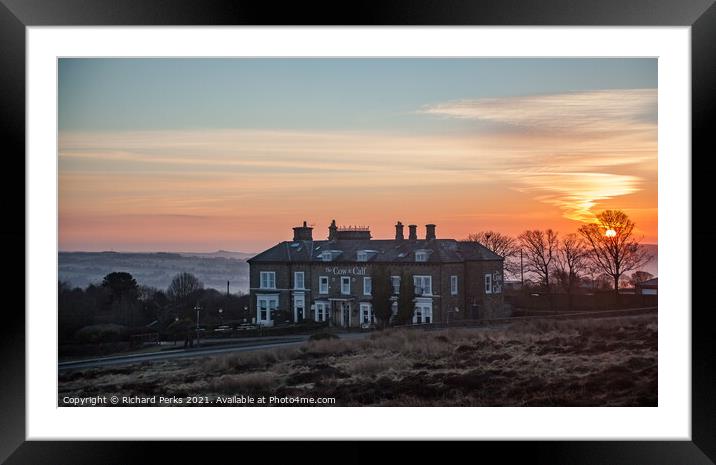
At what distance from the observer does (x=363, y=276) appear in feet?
32.1

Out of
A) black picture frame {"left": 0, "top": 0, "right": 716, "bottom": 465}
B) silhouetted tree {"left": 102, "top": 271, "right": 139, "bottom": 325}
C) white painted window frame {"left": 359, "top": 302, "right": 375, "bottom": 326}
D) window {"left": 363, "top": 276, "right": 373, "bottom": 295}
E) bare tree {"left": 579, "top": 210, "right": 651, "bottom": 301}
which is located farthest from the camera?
window {"left": 363, "top": 276, "right": 373, "bottom": 295}

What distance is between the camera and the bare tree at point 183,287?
8.96 metres

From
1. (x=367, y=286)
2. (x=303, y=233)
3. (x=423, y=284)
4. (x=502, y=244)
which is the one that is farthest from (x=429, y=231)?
(x=303, y=233)

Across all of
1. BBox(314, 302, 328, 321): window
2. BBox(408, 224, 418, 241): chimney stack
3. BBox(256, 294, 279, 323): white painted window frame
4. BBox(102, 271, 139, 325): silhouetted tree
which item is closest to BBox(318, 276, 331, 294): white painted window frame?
BBox(314, 302, 328, 321): window

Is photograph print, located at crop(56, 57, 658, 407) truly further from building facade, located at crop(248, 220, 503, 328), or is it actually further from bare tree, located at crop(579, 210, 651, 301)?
building facade, located at crop(248, 220, 503, 328)

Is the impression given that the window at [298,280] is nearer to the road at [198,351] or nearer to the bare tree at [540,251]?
the road at [198,351]

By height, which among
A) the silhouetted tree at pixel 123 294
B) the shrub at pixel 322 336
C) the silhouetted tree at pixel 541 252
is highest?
the silhouetted tree at pixel 541 252

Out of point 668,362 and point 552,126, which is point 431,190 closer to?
point 552,126

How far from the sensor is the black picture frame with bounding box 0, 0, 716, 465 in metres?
5.68

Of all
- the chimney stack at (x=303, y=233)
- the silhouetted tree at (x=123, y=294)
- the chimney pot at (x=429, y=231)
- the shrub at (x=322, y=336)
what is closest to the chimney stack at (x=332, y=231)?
the chimney stack at (x=303, y=233)

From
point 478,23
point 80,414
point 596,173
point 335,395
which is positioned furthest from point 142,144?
point 596,173

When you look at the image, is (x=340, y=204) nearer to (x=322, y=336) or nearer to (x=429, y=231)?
(x=429, y=231)

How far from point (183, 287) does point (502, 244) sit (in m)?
3.87

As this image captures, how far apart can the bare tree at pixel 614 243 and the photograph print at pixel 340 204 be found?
0.03 m
